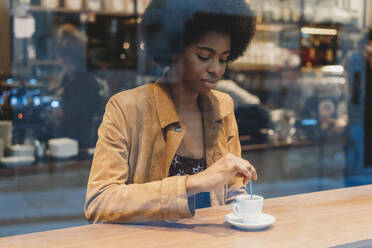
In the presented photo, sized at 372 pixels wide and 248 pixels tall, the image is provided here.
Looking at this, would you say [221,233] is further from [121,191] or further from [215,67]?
[215,67]

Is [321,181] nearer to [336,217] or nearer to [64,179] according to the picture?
[64,179]

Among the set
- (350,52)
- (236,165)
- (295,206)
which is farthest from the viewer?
(350,52)

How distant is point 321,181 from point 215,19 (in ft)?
9.45

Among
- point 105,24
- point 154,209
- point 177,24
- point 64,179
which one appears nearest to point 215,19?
point 177,24

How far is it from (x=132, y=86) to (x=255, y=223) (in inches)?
26.0

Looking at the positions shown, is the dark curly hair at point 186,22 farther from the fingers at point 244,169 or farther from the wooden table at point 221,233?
the wooden table at point 221,233

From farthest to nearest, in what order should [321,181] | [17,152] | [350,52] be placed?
[350,52] < [321,181] < [17,152]

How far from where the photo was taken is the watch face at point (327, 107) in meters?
4.22

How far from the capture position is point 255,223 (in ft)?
3.79

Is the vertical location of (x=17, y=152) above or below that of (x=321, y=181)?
above

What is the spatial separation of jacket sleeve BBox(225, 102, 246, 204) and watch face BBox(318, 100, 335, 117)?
2.73m

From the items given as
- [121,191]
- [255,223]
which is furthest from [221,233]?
[121,191]

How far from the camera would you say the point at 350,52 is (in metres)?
4.33

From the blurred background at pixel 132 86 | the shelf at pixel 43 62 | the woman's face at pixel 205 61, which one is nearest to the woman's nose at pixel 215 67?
the woman's face at pixel 205 61
